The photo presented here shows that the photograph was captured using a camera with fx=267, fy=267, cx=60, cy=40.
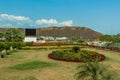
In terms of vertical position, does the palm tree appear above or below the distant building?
below

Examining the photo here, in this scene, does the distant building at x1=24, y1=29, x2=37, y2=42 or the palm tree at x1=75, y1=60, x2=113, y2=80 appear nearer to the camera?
the palm tree at x1=75, y1=60, x2=113, y2=80

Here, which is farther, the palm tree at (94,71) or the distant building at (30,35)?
the distant building at (30,35)

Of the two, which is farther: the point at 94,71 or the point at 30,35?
the point at 30,35

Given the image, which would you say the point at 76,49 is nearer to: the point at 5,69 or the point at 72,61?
the point at 72,61

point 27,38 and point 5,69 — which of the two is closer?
point 5,69

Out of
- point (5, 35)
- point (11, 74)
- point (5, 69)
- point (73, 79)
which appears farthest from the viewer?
point (5, 35)

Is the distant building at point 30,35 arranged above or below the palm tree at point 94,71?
above

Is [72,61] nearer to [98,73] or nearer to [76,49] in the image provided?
[76,49]

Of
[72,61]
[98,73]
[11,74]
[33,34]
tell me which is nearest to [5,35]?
[33,34]

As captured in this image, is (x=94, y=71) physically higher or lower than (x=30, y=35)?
lower

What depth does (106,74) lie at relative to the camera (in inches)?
536

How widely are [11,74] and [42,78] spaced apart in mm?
2640

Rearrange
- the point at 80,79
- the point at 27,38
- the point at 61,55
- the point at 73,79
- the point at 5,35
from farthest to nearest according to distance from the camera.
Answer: the point at 5,35 → the point at 27,38 → the point at 61,55 → the point at 73,79 → the point at 80,79

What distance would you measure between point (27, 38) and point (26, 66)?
62.2 m
